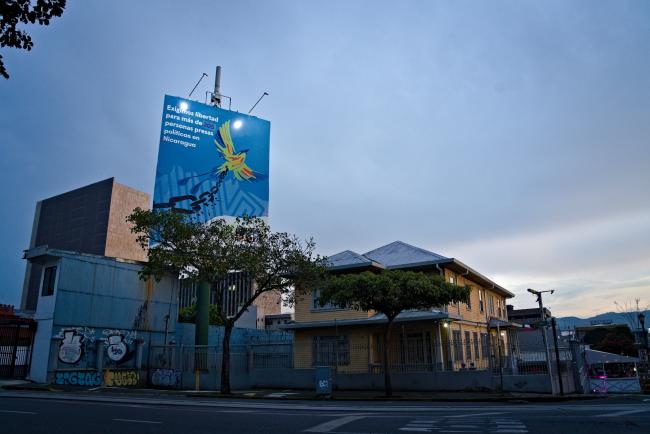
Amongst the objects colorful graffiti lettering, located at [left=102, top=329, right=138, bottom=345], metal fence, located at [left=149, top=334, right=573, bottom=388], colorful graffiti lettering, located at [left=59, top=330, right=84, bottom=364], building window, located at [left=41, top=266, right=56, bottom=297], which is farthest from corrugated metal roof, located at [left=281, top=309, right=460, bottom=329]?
building window, located at [left=41, top=266, right=56, bottom=297]

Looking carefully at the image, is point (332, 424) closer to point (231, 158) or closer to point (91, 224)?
point (231, 158)

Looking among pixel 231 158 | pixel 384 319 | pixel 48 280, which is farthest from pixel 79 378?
pixel 231 158

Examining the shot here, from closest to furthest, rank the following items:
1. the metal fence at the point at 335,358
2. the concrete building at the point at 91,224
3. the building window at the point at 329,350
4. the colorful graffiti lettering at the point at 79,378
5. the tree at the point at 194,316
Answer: the metal fence at the point at 335,358 < the colorful graffiti lettering at the point at 79,378 < the building window at the point at 329,350 < the tree at the point at 194,316 < the concrete building at the point at 91,224

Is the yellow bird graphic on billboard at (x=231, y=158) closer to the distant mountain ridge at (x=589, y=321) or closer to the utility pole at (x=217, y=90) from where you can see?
the utility pole at (x=217, y=90)

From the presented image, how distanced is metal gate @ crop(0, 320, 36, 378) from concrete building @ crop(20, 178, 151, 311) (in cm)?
7156

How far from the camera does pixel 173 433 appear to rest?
29.4 ft

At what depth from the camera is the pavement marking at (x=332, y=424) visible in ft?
30.7

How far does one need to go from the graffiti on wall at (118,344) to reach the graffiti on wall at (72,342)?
46.2 inches

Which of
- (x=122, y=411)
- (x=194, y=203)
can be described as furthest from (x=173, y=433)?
(x=194, y=203)

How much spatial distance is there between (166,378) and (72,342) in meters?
5.17

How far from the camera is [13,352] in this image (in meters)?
27.9

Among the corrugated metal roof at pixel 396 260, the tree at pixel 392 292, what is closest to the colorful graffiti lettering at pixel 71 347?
the corrugated metal roof at pixel 396 260

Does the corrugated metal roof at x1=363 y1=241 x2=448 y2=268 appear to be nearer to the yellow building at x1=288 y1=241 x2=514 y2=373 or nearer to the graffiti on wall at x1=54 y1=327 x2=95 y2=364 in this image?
the yellow building at x1=288 y1=241 x2=514 y2=373

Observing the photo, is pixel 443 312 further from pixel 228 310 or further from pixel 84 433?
pixel 228 310
